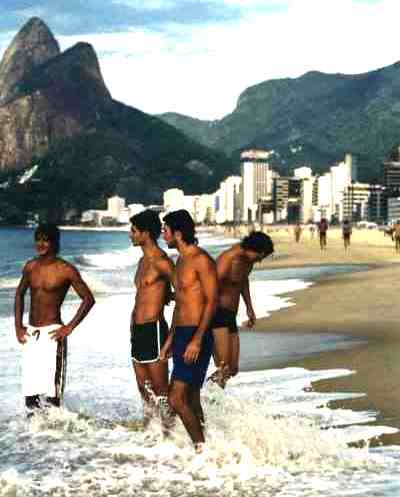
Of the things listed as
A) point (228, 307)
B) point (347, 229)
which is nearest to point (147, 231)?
point (228, 307)

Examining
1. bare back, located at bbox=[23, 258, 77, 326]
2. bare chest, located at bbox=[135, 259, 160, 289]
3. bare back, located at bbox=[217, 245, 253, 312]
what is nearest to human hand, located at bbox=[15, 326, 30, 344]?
bare back, located at bbox=[23, 258, 77, 326]

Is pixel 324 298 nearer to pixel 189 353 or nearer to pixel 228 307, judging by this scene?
pixel 228 307

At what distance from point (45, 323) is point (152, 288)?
33.7 inches

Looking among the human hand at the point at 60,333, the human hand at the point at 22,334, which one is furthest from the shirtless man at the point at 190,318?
the human hand at the point at 22,334

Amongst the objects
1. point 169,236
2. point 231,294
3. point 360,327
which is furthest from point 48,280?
point 360,327

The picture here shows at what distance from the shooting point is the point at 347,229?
52125 millimetres

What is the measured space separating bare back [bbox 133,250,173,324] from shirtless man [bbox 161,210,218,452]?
0.72 m

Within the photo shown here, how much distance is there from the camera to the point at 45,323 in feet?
22.5

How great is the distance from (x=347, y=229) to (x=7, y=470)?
47286 mm

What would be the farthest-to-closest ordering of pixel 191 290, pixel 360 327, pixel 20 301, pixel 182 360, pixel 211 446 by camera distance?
pixel 360 327, pixel 20 301, pixel 211 446, pixel 191 290, pixel 182 360

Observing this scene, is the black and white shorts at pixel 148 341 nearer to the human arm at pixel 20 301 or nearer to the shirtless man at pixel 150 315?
the shirtless man at pixel 150 315

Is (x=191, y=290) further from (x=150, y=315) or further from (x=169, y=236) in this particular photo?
(x=150, y=315)

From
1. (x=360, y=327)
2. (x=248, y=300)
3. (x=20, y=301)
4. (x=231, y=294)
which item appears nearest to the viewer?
(x=20, y=301)

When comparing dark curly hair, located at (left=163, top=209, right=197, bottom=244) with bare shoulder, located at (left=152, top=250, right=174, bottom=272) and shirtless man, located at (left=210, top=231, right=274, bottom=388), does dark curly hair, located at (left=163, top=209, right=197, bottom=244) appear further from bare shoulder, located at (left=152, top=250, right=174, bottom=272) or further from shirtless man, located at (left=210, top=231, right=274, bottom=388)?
shirtless man, located at (left=210, top=231, right=274, bottom=388)
